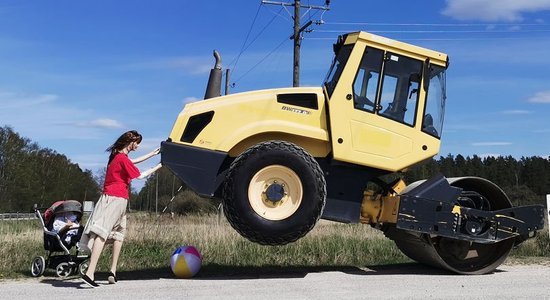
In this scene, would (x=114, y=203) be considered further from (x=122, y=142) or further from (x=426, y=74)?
(x=426, y=74)

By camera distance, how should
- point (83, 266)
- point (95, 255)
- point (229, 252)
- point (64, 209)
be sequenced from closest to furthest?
point (95, 255) → point (83, 266) → point (64, 209) → point (229, 252)

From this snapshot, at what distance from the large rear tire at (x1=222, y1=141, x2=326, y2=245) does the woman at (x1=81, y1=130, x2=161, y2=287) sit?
1.29 metres

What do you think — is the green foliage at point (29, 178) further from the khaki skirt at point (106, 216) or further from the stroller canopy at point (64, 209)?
the khaki skirt at point (106, 216)

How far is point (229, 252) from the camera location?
10.0m

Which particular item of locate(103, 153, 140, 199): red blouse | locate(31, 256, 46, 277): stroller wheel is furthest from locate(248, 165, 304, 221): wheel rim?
locate(31, 256, 46, 277): stroller wheel

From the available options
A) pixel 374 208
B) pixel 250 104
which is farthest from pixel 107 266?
pixel 374 208

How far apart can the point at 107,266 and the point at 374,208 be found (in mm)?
4238

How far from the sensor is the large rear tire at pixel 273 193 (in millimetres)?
7176

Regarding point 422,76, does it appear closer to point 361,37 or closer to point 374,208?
point 361,37

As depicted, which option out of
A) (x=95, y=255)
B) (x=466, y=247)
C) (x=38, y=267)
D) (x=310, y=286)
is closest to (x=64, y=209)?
(x=38, y=267)

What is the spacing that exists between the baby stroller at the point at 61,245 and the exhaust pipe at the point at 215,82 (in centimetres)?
259

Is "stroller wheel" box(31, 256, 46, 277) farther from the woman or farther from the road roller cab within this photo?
the road roller cab

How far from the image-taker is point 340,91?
7.72 meters

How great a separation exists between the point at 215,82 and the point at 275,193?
200 cm
